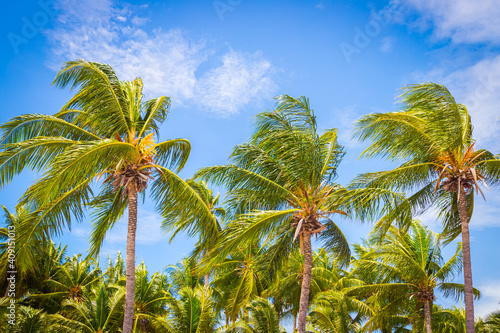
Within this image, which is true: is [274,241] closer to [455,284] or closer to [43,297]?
[455,284]

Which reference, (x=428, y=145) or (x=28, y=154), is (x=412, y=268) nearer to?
(x=428, y=145)

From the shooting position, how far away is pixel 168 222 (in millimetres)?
14109

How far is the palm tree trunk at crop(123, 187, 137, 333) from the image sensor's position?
12445 millimetres

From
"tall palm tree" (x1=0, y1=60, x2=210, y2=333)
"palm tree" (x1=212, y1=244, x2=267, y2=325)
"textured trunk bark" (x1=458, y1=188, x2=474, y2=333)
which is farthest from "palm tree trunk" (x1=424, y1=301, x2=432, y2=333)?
"tall palm tree" (x1=0, y1=60, x2=210, y2=333)

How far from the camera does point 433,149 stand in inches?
573

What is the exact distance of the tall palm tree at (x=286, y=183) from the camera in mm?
13516

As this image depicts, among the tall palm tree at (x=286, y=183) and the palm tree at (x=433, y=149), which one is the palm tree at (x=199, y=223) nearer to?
the tall palm tree at (x=286, y=183)

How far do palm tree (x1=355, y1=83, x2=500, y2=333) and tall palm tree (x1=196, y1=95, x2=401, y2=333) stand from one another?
4.10 feet

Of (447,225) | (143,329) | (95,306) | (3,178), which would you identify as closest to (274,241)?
(447,225)

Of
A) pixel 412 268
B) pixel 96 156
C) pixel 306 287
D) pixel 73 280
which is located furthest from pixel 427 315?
pixel 73 280

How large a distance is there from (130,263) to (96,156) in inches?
134

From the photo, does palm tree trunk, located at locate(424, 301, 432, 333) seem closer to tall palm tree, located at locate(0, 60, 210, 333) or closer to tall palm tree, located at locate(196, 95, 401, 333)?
tall palm tree, located at locate(196, 95, 401, 333)

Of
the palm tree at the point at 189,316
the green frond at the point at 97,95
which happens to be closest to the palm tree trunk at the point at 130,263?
the green frond at the point at 97,95

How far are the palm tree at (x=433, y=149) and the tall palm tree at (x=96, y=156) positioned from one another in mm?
6240
